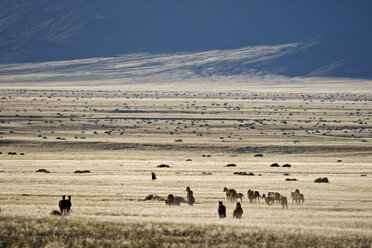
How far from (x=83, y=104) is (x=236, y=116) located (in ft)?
125

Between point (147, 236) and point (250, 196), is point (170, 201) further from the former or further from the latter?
point (147, 236)

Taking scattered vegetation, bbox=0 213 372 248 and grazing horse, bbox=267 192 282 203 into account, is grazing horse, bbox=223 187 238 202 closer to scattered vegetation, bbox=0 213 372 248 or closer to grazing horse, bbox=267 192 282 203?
grazing horse, bbox=267 192 282 203

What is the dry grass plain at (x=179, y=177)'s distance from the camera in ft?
61.7

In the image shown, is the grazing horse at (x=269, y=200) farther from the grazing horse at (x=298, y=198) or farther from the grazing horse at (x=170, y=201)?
the grazing horse at (x=170, y=201)

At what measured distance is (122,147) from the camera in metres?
69.1

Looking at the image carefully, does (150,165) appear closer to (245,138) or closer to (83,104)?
(245,138)

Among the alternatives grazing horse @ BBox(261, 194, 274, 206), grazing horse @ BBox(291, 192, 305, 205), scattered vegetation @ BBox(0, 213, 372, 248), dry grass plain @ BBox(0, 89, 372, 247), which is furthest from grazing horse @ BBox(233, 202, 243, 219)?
grazing horse @ BBox(291, 192, 305, 205)

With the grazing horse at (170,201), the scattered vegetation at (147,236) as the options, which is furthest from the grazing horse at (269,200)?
the scattered vegetation at (147,236)

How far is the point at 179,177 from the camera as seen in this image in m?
40.4

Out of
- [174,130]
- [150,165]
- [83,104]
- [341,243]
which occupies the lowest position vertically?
[341,243]

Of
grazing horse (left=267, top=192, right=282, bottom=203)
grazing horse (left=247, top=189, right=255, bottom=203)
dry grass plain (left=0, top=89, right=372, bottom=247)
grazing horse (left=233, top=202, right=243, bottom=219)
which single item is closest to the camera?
dry grass plain (left=0, top=89, right=372, bottom=247)

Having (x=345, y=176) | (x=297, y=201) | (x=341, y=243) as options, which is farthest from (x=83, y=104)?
(x=341, y=243)

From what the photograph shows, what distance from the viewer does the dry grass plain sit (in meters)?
18.8

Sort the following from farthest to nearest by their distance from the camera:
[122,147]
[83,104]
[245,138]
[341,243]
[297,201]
Result: [83,104], [245,138], [122,147], [297,201], [341,243]
